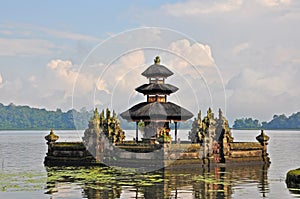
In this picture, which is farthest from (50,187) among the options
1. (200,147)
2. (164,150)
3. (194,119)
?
(194,119)

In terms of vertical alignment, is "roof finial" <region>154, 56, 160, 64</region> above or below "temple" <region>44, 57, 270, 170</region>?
above

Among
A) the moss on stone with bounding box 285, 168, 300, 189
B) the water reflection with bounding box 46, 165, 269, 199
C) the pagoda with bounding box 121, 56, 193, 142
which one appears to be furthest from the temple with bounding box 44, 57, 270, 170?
the moss on stone with bounding box 285, 168, 300, 189

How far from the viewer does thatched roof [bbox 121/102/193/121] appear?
58.2 metres

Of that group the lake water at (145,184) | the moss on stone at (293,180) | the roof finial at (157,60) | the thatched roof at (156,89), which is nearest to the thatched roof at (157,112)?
the thatched roof at (156,89)

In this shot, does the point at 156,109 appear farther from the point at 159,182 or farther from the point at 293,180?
the point at 293,180

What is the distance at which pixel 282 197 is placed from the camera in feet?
110

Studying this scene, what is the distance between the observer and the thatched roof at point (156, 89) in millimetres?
60084

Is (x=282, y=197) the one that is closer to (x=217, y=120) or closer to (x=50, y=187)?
(x=50, y=187)

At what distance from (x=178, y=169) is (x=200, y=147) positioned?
421 cm

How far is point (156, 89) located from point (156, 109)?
247 cm

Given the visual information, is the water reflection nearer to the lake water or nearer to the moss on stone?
the lake water

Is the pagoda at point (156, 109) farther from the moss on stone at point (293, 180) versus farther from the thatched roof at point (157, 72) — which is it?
the moss on stone at point (293, 180)

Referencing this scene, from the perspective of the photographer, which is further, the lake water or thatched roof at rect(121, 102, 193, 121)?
thatched roof at rect(121, 102, 193, 121)

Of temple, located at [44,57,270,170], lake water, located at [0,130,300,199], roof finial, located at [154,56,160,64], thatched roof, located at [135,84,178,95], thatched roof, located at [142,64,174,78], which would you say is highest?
roof finial, located at [154,56,160,64]
